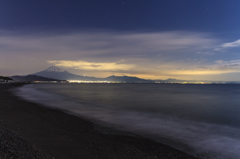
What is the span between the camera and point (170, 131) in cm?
1195

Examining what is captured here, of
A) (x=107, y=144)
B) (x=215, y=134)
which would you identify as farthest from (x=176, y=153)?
(x=215, y=134)

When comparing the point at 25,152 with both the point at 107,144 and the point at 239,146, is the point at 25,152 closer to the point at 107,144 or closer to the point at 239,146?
the point at 107,144

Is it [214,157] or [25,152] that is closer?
[25,152]

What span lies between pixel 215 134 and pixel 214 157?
4501 millimetres

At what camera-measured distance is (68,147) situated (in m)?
7.29

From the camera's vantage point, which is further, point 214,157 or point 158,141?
point 158,141

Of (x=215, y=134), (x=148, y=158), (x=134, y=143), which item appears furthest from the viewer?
(x=215, y=134)

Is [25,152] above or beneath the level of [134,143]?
above

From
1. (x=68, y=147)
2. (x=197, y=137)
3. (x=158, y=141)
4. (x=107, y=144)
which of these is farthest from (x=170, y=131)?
(x=68, y=147)

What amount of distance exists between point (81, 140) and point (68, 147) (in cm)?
109

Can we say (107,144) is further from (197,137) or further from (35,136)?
(197,137)

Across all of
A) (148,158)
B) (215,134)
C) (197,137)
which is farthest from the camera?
(215,134)

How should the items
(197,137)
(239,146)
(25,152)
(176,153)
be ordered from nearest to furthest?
1. (25,152)
2. (176,153)
3. (239,146)
4. (197,137)

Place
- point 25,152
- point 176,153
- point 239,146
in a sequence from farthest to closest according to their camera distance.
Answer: point 239,146, point 176,153, point 25,152
